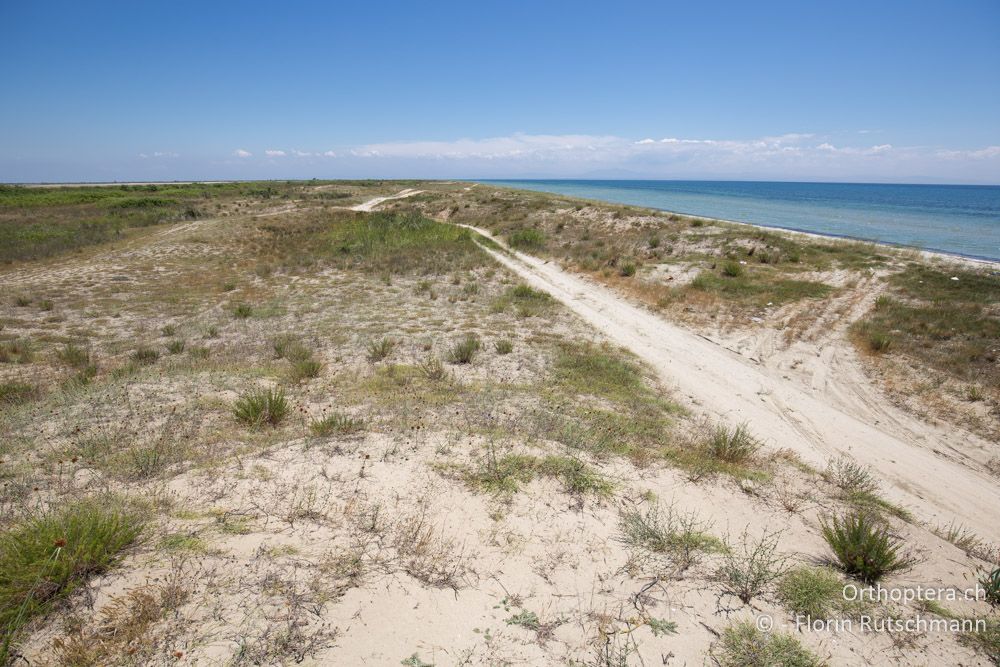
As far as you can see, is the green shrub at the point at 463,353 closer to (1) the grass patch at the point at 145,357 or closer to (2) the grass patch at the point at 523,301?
(2) the grass patch at the point at 523,301

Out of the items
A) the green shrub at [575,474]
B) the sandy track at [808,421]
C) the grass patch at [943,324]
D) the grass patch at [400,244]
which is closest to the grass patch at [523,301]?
the sandy track at [808,421]

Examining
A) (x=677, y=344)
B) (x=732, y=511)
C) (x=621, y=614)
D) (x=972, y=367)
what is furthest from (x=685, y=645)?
(x=972, y=367)

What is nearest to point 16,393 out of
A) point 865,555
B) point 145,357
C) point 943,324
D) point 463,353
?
point 145,357

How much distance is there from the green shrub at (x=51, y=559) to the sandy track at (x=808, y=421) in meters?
9.07

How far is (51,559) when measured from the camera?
3.28 m

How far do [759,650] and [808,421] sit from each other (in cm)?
669

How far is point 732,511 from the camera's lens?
17.2 ft

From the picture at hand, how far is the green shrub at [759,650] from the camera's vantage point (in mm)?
3279

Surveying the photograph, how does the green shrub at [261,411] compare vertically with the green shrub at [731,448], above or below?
above

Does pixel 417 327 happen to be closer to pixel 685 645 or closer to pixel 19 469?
pixel 19 469

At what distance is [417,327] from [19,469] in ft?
28.8

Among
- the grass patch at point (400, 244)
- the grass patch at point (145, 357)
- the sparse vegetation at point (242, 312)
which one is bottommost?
the grass patch at point (145, 357)

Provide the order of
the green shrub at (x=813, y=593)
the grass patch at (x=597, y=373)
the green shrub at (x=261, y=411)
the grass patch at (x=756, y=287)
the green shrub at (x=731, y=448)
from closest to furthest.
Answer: the green shrub at (x=813, y=593) < the green shrub at (x=731, y=448) < the green shrub at (x=261, y=411) < the grass patch at (x=597, y=373) < the grass patch at (x=756, y=287)

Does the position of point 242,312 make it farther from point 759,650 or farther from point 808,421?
point 808,421
